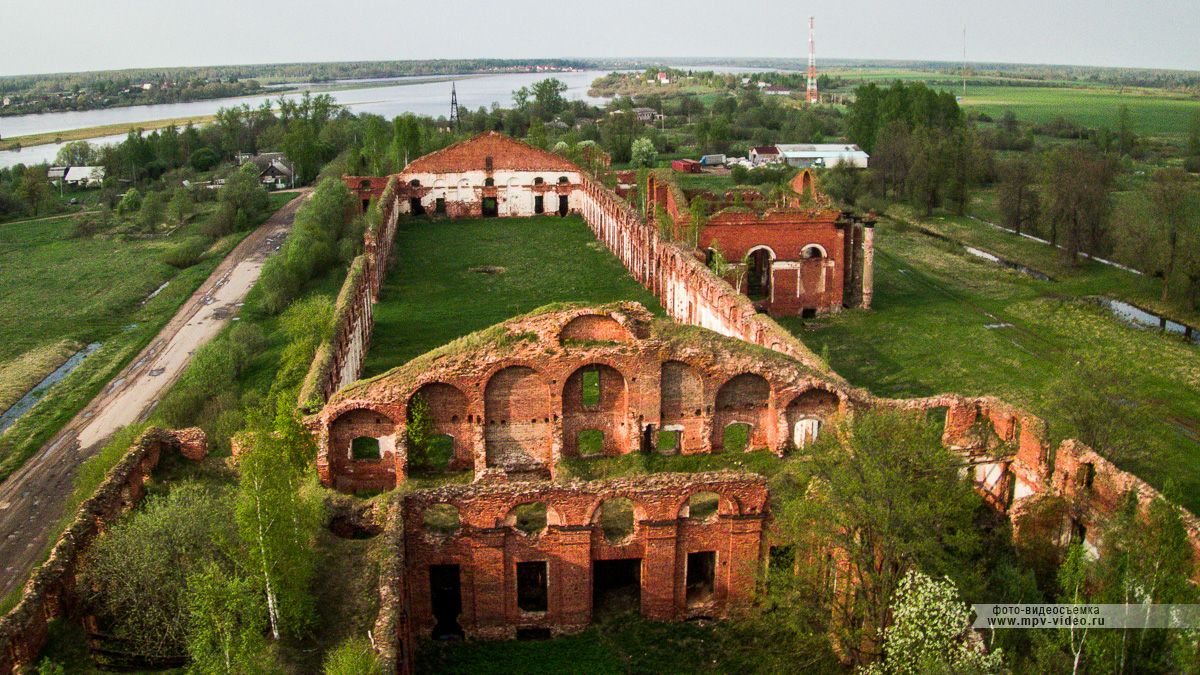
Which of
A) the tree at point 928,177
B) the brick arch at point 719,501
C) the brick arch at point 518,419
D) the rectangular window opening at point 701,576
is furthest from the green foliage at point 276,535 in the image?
the tree at point 928,177

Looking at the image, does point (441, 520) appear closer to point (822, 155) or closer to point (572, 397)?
point (572, 397)

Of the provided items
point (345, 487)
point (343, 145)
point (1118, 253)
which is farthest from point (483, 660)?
point (343, 145)

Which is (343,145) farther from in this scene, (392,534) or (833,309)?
(392,534)

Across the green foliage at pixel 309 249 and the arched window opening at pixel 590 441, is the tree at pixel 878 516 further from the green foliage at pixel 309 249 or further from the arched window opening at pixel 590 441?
the green foliage at pixel 309 249

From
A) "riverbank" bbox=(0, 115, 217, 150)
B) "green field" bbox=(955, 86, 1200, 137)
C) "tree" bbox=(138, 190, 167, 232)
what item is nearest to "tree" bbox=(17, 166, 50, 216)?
"tree" bbox=(138, 190, 167, 232)

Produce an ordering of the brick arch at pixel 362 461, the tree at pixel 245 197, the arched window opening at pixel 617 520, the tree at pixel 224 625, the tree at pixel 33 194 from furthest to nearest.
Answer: the tree at pixel 33 194 < the tree at pixel 245 197 < the brick arch at pixel 362 461 < the arched window opening at pixel 617 520 < the tree at pixel 224 625

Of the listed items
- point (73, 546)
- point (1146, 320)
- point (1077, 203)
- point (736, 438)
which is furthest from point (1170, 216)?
point (73, 546)
